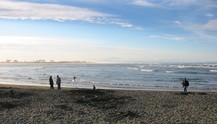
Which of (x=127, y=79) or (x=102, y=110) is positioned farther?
(x=127, y=79)

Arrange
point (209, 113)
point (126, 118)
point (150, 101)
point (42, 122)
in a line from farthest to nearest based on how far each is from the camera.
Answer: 1. point (150, 101)
2. point (209, 113)
3. point (126, 118)
4. point (42, 122)

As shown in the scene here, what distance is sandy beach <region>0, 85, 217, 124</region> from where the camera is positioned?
1653 centimetres

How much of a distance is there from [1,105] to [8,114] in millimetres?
2941

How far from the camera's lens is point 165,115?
1778cm

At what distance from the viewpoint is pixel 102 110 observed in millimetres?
19266

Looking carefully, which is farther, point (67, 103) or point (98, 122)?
point (67, 103)

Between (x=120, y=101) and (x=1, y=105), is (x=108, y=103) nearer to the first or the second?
(x=120, y=101)

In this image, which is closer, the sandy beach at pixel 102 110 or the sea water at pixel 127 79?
the sandy beach at pixel 102 110

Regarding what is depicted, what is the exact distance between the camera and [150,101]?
2325cm

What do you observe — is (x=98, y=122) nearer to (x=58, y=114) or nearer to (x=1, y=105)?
(x=58, y=114)

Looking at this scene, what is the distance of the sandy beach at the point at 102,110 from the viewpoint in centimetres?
1653

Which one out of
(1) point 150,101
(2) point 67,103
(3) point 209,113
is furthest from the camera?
(1) point 150,101

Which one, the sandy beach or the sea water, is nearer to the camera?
the sandy beach

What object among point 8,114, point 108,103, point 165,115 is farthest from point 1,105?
point 165,115
